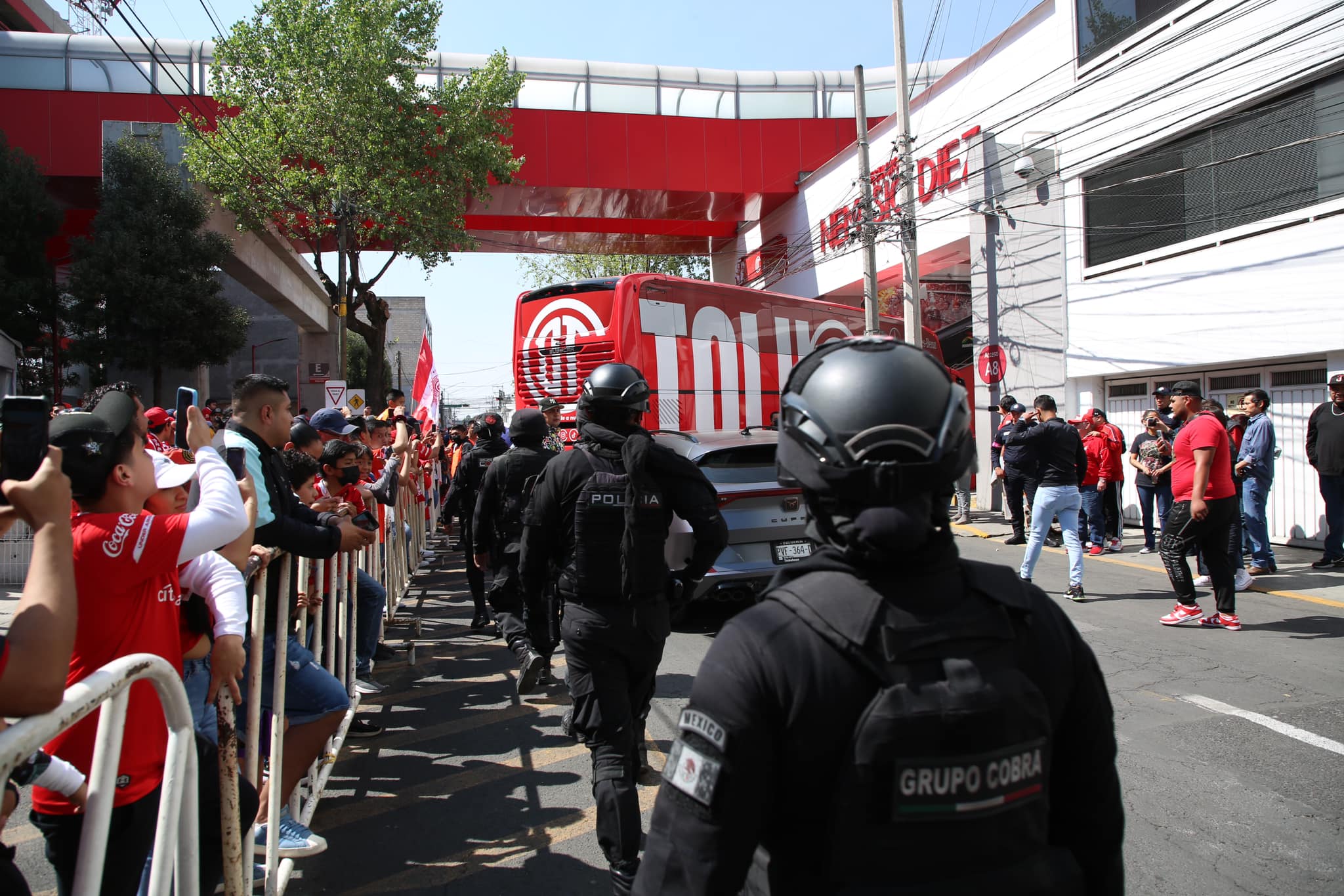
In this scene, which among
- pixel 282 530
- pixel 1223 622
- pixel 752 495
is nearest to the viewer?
pixel 282 530

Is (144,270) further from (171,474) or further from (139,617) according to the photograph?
(139,617)

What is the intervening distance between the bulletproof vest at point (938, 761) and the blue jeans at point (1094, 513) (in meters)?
10.3

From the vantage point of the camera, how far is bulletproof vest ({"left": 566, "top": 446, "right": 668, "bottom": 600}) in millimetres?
3305

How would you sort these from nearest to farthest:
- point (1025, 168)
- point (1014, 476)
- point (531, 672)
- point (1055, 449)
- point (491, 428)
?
point (531, 672) < point (491, 428) < point (1055, 449) < point (1014, 476) < point (1025, 168)

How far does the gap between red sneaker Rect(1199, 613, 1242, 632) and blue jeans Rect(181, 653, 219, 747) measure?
22.8ft

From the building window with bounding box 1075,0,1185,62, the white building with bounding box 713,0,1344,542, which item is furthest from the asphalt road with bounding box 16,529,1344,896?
the building window with bounding box 1075,0,1185,62

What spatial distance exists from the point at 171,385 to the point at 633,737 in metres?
30.0

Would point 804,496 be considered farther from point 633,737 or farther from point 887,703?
point 633,737

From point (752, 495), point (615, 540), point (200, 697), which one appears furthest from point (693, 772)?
point (752, 495)

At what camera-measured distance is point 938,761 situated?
3.97 feet

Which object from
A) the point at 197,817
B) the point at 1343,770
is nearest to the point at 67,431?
the point at 197,817

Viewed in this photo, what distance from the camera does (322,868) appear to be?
11.1 ft

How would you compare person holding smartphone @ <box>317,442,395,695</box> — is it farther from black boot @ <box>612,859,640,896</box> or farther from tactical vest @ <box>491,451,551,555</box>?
black boot @ <box>612,859,640,896</box>

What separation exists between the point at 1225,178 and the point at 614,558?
1173 cm
